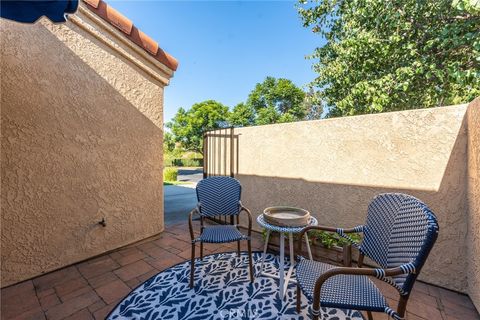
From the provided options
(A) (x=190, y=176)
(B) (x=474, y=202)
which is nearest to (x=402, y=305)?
(B) (x=474, y=202)

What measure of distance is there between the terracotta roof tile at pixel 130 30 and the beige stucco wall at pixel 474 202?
12.0ft

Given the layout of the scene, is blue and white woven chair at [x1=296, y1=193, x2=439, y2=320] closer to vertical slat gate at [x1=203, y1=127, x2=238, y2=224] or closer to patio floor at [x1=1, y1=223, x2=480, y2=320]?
patio floor at [x1=1, y1=223, x2=480, y2=320]

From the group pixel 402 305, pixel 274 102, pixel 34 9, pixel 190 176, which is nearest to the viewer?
pixel 402 305

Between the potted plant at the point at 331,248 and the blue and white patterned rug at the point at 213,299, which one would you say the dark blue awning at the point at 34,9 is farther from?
the potted plant at the point at 331,248

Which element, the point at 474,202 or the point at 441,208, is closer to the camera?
the point at 474,202

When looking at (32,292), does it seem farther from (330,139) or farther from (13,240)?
(330,139)

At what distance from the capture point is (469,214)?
184 cm

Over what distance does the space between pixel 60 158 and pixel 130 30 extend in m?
1.95

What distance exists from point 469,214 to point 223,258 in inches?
101

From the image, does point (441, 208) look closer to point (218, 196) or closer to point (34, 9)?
point (218, 196)

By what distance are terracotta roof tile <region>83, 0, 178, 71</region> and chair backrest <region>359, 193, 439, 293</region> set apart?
11.1 feet

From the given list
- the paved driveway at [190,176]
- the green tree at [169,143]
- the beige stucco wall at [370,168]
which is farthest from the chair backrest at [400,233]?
the green tree at [169,143]

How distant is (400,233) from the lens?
1.25 meters

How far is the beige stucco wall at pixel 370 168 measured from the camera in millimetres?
1953
